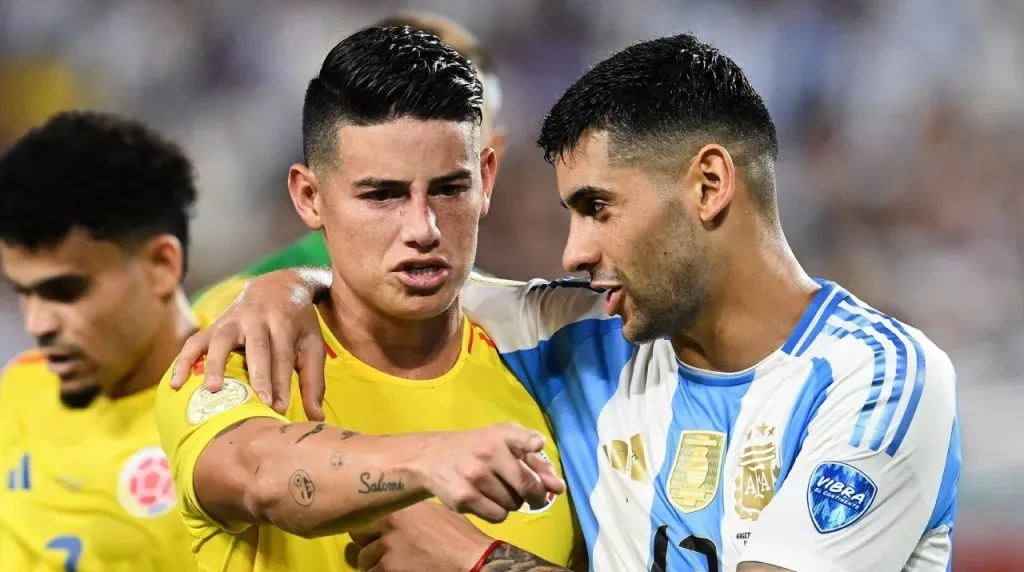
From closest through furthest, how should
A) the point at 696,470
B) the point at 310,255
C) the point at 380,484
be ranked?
the point at 380,484 < the point at 696,470 < the point at 310,255

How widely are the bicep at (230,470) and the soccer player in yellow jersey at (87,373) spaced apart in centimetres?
140

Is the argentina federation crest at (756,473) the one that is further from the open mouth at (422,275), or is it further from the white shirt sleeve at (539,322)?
the open mouth at (422,275)

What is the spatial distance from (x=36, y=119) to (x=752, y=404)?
497 centimetres

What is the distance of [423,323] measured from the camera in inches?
100

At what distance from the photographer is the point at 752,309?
245 centimetres

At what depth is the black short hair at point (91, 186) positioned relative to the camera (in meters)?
3.64

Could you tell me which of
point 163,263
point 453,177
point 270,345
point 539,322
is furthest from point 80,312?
point 453,177

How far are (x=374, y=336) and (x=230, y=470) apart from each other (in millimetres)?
638

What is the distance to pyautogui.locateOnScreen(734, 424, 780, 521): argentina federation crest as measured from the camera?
2.27 m

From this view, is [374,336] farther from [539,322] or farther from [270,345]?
[539,322]

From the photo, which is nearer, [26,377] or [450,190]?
[450,190]

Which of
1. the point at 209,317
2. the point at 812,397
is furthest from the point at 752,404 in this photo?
the point at 209,317

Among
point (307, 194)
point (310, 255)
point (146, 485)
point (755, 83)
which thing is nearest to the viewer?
point (307, 194)

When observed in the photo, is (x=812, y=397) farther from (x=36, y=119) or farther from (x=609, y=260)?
(x=36, y=119)
